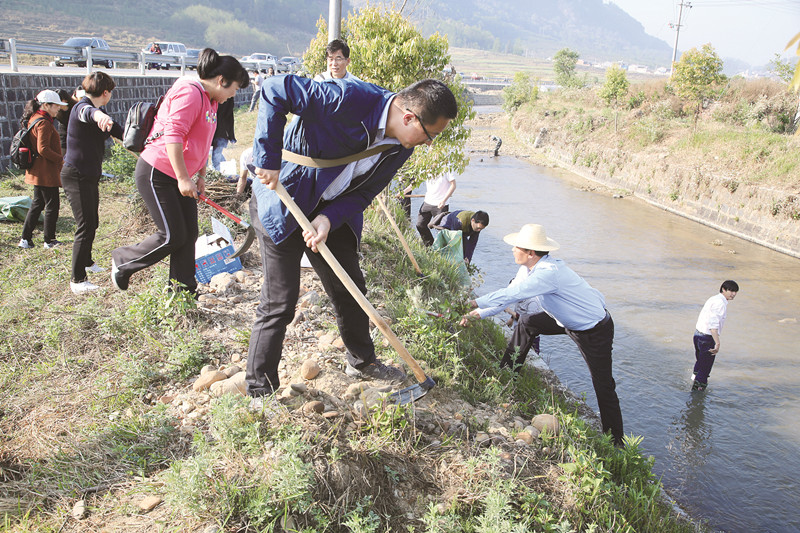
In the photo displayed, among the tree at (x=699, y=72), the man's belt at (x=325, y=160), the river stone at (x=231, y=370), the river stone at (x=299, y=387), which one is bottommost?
the river stone at (x=231, y=370)

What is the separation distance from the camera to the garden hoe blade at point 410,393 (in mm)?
2760

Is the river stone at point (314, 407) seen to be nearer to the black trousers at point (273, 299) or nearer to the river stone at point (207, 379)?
the black trousers at point (273, 299)

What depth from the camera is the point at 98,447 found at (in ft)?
8.21

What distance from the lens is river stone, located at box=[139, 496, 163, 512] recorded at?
84.8 inches

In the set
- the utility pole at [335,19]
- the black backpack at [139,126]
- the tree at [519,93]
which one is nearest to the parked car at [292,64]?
the tree at [519,93]

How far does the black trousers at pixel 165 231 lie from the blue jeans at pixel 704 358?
184 inches

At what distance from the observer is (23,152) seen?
5.23 m

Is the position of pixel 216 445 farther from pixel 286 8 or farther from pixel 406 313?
pixel 286 8

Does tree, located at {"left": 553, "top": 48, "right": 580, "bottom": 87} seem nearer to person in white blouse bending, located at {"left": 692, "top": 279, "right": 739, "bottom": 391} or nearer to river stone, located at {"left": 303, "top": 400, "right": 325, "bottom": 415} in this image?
person in white blouse bending, located at {"left": 692, "top": 279, "right": 739, "bottom": 391}

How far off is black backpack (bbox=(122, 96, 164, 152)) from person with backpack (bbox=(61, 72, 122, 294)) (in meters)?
0.53

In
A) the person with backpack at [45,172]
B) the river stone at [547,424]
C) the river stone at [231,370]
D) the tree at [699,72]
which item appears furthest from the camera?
the tree at [699,72]

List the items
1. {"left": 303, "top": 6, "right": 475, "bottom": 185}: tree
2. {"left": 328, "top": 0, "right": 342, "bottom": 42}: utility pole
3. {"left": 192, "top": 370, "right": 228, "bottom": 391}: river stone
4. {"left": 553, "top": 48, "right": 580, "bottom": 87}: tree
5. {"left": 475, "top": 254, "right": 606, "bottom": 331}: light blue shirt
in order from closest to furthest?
{"left": 192, "top": 370, "right": 228, "bottom": 391}: river stone → {"left": 475, "top": 254, "right": 606, "bottom": 331}: light blue shirt → {"left": 303, "top": 6, "right": 475, "bottom": 185}: tree → {"left": 328, "top": 0, "right": 342, "bottom": 42}: utility pole → {"left": 553, "top": 48, "right": 580, "bottom": 87}: tree

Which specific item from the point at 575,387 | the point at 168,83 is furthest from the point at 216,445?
the point at 168,83

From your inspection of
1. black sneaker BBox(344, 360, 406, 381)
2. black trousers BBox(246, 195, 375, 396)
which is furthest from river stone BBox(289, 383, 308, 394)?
black sneaker BBox(344, 360, 406, 381)
